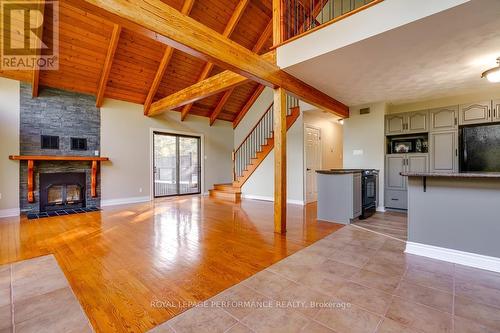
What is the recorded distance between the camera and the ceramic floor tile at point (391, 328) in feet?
5.01

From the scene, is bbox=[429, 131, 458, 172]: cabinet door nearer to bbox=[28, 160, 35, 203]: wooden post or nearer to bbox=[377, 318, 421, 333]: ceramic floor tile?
bbox=[377, 318, 421, 333]: ceramic floor tile

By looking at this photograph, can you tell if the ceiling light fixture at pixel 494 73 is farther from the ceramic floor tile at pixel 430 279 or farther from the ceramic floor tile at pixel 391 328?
the ceramic floor tile at pixel 391 328

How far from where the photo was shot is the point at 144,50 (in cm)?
540

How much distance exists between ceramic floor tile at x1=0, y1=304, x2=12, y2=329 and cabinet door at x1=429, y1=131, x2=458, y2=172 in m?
6.48

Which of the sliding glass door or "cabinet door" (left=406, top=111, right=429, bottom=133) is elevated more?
"cabinet door" (left=406, top=111, right=429, bottom=133)

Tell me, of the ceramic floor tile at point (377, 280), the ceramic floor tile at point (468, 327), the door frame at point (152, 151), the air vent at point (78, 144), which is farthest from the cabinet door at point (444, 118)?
the air vent at point (78, 144)

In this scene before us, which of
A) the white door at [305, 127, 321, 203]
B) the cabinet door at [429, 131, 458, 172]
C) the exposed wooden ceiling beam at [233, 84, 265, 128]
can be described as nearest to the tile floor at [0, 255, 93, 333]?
the white door at [305, 127, 321, 203]

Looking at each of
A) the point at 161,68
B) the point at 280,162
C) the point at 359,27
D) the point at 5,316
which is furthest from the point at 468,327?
the point at 161,68

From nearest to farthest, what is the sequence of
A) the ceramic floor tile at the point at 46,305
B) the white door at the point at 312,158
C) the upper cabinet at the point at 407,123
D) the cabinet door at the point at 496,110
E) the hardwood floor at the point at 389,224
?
the ceramic floor tile at the point at 46,305 → the hardwood floor at the point at 389,224 → the cabinet door at the point at 496,110 → the upper cabinet at the point at 407,123 → the white door at the point at 312,158

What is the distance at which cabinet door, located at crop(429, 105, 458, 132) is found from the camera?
4.59 meters

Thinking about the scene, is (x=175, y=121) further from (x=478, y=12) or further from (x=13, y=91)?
(x=478, y=12)

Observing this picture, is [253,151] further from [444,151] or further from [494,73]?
[494,73]

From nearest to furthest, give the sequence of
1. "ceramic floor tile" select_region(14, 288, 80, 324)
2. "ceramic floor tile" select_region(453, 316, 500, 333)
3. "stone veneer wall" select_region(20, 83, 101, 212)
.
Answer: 1. "ceramic floor tile" select_region(453, 316, 500, 333)
2. "ceramic floor tile" select_region(14, 288, 80, 324)
3. "stone veneer wall" select_region(20, 83, 101, 212)

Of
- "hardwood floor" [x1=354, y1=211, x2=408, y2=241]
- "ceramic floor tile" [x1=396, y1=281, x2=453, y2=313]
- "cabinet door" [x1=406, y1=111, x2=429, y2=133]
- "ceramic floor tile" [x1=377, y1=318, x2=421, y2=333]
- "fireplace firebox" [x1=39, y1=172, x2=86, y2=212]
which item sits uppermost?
"cabinet door" [x1=406, y1=111, x2=429, y2=133]
